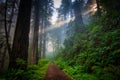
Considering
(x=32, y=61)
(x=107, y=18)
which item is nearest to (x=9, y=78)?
(x=107, y=18)

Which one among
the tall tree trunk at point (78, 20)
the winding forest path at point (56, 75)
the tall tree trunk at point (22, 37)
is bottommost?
the winding forest path at point (56, 75)

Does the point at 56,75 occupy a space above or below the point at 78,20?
below

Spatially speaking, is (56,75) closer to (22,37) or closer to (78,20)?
(22,37)

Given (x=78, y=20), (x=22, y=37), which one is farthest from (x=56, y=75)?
(x=78, y=20)

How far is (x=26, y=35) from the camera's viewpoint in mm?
7750

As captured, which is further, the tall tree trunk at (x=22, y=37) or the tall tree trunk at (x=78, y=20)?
the tall tree trunk at (x=78, y=20)

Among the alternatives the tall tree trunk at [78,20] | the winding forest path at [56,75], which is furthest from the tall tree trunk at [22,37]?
the tall tree trunk at [78,20]

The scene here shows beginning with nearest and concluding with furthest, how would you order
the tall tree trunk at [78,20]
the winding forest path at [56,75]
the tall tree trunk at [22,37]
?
1. the winding forest path at [56,75]
2. the tall tree trunk at [22,37]
3. the tall tree trunk at [78,20]

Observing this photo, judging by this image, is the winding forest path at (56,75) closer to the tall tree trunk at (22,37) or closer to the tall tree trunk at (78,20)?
the tall tree trunk at (22,37)

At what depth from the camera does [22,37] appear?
7566 mm

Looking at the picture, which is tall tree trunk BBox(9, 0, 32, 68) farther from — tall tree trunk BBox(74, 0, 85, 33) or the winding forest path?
tall tree trunk BBox(74, 0, 85, 33)

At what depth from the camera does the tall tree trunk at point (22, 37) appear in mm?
7177

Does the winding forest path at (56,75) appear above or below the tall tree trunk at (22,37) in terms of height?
below

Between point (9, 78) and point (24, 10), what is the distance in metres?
3.75
